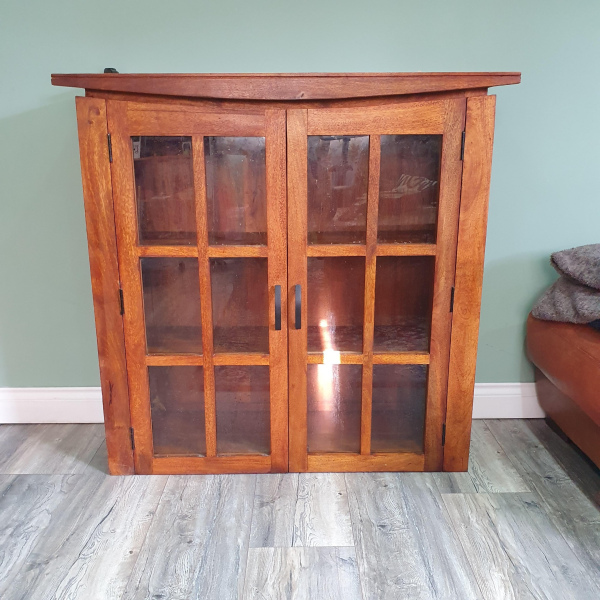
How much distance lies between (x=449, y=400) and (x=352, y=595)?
722mm

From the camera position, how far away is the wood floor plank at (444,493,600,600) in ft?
4.54

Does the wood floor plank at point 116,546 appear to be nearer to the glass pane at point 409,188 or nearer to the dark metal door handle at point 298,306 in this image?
the dark metal door handle at point 298,306

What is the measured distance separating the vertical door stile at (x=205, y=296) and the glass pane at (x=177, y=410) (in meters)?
0.04

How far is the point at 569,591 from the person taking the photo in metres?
1.37

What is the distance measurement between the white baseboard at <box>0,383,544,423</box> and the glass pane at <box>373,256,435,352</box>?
2.09ft

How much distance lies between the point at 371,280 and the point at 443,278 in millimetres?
234

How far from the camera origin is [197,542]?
5.11ft

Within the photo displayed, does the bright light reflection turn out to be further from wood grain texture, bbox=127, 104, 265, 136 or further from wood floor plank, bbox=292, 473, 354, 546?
wood grain texture, bbox=127, 104, 265, 136

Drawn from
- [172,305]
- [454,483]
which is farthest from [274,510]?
[172,305]

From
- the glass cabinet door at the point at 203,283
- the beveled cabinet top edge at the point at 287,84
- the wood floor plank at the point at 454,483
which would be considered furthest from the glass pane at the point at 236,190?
the wood floor plank at the point at 454,483

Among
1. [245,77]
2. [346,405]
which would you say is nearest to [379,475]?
[346,405]

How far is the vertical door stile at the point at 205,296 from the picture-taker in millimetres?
1623

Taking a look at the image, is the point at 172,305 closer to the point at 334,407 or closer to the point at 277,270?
the point at 277,270

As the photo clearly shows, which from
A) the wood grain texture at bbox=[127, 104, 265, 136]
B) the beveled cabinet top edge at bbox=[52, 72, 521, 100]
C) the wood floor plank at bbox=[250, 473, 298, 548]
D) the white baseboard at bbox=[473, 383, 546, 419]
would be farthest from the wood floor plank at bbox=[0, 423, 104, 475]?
the white baseboard at bbox=[473, 383, 546, 419]
